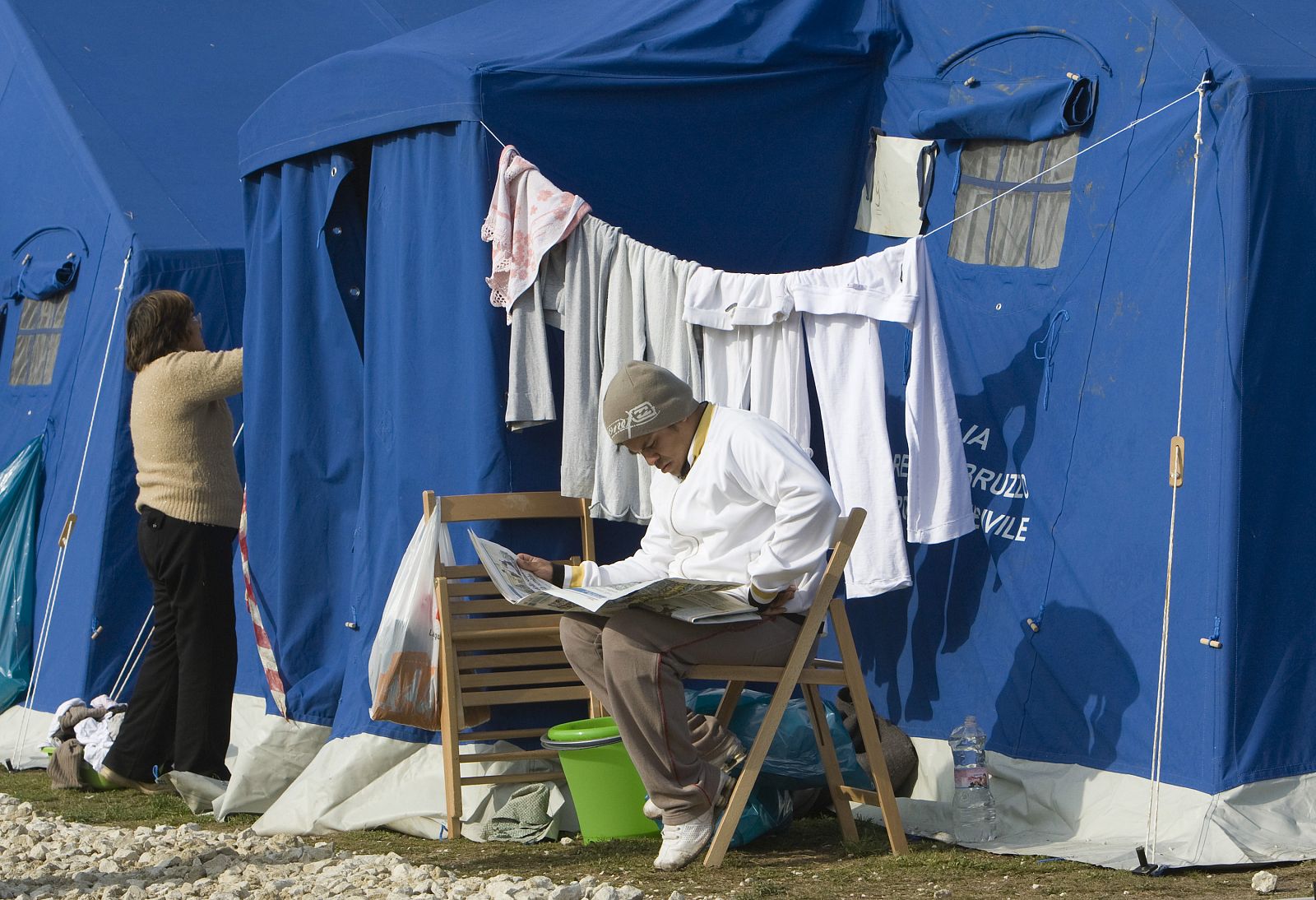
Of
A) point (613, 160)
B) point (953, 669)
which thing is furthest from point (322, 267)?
point (953, 669)

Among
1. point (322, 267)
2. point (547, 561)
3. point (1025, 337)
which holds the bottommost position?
point (547, 561)

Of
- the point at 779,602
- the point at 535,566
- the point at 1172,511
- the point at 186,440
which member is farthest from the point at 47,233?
the point at 1172,511

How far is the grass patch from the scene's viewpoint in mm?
3439

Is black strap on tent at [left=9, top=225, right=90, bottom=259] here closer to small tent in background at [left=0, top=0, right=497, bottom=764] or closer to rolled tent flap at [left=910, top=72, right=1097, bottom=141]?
small tent in background at [left=0, top=0, right=497, bottom=764]

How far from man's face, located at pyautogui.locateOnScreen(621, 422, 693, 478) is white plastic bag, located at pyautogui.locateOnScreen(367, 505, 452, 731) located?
0.75 m

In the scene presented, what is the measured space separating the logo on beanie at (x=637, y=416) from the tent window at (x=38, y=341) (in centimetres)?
376

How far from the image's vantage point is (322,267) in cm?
515

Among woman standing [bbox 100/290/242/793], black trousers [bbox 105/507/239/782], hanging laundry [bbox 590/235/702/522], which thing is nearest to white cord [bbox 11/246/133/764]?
woman standing [bbox 100/290/242/793]

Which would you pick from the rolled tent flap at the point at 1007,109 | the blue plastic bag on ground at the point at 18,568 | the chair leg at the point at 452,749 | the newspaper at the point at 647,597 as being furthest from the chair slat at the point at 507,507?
the blue plastic bag on ground at the point at 18,568

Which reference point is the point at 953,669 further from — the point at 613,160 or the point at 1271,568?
the point at 613,160

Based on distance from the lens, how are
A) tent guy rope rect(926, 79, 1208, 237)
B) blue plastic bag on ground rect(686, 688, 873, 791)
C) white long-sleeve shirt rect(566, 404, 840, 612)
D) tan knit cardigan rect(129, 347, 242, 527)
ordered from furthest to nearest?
tan knit cardigan rect(129, 347, 242, 527)
blue plastic bag on ground rect(686, 688, 873, 791)
tent guy rope rect(926, 79, 1208, 237)
white long-sleeve shirt rect(566, 404, 840, 612)

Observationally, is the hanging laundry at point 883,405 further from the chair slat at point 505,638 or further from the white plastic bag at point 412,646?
the white plastic bag at point 412,646

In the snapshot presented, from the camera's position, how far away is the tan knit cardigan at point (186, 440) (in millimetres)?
5328

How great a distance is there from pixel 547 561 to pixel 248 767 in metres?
1.42
